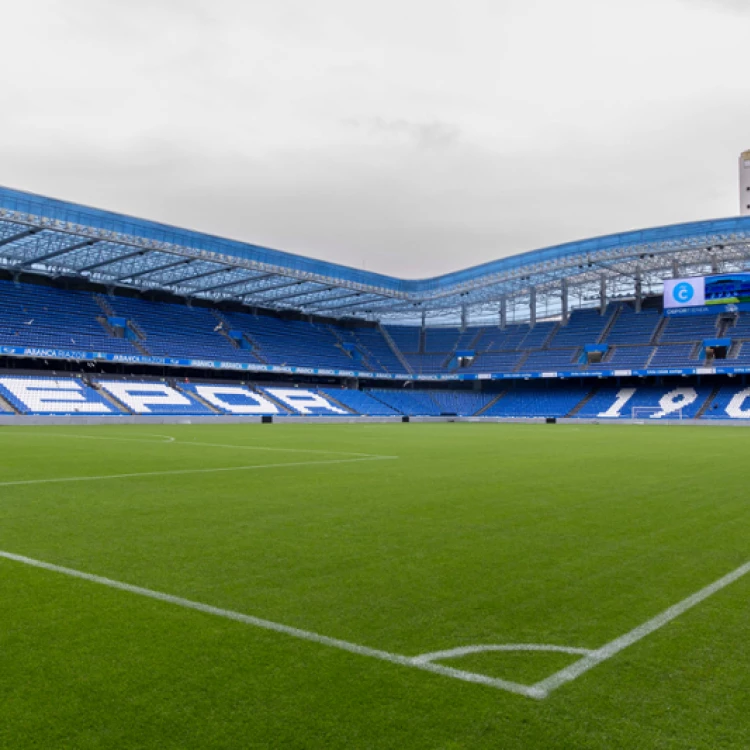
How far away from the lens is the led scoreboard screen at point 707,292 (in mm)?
49312

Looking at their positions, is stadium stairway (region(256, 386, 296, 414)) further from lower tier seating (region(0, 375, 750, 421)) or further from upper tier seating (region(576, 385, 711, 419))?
upper tier seating (region(576, 385, 711, 419))

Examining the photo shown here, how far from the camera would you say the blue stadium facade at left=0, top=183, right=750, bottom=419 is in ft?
159

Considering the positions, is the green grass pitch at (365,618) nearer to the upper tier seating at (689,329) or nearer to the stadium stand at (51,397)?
the stadium stand at (51,397)

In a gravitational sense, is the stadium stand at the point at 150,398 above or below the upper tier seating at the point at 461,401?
above

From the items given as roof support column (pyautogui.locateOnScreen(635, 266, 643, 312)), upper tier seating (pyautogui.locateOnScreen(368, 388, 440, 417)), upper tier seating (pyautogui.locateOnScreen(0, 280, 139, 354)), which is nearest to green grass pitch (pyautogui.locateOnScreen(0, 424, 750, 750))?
upper tier seating (pyautogui.locateOnScreen(0, 280, 139, 354))

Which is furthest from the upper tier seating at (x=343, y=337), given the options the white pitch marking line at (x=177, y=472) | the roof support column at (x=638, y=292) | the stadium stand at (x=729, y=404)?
the white pitch marking line at (x=177, y=472)

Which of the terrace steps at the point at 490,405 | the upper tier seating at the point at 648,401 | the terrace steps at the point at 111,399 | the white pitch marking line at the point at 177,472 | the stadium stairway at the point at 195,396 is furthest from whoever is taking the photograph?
the terrace steps at the point at 490,405

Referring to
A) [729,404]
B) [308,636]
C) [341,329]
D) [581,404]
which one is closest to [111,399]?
[341,329]

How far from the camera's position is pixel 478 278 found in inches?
2539

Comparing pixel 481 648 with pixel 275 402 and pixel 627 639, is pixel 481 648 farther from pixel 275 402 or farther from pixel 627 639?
pixel 275 402

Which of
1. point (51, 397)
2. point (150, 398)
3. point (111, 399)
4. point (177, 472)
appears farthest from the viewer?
point (150, 398)

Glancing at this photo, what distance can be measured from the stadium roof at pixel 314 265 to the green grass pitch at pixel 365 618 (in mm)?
37967

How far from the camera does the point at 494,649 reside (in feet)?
13.8

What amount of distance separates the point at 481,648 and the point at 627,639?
39.4 inches
